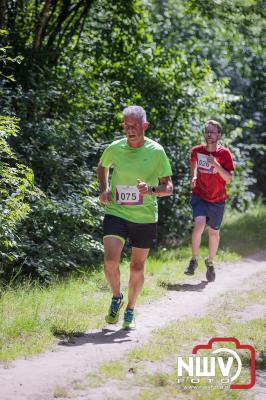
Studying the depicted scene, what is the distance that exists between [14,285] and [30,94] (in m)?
2.78

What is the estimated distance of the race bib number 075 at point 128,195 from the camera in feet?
22.9

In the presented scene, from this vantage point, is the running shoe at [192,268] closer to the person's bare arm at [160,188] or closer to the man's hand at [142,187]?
the person's bare arm at [160,188]

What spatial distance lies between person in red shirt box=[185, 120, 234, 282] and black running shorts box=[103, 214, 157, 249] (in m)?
2.64

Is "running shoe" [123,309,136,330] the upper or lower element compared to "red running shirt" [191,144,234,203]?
lower

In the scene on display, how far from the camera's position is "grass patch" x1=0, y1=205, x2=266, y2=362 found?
6430mm

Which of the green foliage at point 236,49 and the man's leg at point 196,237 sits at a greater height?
the green foliage at point 236,49

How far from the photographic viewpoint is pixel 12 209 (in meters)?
7.61

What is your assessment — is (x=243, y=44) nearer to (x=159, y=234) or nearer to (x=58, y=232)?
(x=159, y=234)

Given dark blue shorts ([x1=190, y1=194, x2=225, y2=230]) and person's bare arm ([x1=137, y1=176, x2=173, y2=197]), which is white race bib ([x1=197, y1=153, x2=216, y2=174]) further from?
person's bare arm ([x1=137, y1=176, x2=173, y2=197])

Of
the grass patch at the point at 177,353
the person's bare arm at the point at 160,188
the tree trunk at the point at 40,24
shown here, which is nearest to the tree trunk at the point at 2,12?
the tree trunk at the point at 40,24

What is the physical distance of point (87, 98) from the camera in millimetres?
11148

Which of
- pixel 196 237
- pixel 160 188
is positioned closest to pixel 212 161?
pixel 196 237

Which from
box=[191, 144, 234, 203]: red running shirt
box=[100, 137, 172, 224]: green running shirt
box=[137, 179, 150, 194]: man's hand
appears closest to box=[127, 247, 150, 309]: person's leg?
box=[100, 137, 172, 224]: green running shirt

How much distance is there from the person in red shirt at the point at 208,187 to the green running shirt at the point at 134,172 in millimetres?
2570
